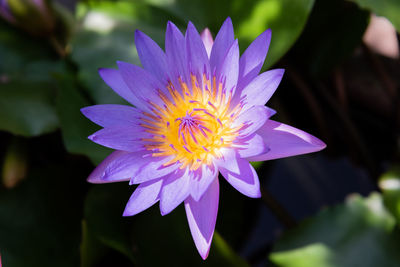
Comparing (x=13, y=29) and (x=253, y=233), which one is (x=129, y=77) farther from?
(x=13, y=29)

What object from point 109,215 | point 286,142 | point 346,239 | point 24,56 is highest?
point 24,56

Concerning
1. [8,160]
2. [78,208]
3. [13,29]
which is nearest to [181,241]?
[78,208]

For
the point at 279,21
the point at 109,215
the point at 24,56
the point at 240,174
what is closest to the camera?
the point at 240,174

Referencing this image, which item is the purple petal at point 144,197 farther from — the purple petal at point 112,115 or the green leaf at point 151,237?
the green leaf at point 151,237

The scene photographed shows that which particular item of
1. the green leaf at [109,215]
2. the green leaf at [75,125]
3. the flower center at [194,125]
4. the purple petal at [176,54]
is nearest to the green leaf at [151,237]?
the green leaf at [109,215]

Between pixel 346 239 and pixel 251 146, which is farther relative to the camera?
pixel 346 239

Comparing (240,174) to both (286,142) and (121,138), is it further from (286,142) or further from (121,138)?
(121,138)

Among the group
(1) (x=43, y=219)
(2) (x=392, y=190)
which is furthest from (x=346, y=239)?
(1) (x=43, y=219)

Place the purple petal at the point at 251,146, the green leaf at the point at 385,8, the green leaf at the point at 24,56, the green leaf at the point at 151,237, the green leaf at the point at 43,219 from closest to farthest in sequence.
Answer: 1. the purple petal at the point at 251,146
2. the green leaf at the point at 385,8
3. the green leaf at the point at 151,237
4. the green leaf at the point at 43,219
5. the green leaf at the point at 24,56
